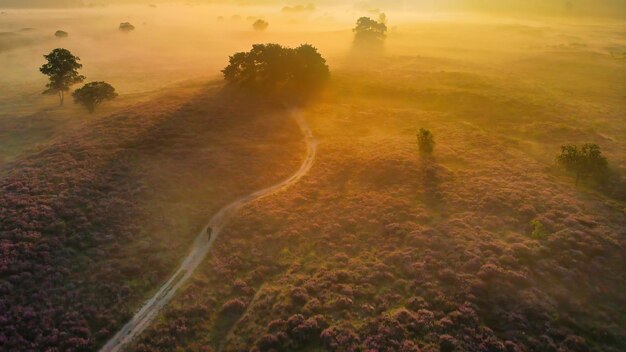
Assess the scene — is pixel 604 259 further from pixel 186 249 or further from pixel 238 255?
pixel 186 249

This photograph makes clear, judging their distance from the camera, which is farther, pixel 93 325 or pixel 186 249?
pixel 186 249

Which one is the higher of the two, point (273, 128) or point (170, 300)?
point (273, 128)

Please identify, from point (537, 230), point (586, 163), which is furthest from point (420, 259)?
point (586, 163)

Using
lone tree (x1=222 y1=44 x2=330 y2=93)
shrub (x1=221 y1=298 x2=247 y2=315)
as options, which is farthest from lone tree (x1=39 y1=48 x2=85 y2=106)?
shrub (x1=221 y1=298 x2=247 y2=315)

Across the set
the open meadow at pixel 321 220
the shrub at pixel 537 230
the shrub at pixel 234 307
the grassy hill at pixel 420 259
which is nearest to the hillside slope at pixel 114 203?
the open meadow at pixel 321 220

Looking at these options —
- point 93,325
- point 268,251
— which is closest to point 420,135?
point 268,251

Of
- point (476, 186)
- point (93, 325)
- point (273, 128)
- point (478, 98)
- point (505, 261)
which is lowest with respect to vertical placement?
point (93, 325)

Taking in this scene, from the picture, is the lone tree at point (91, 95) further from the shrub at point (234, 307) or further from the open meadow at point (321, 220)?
the shrub at point (234, 307)
